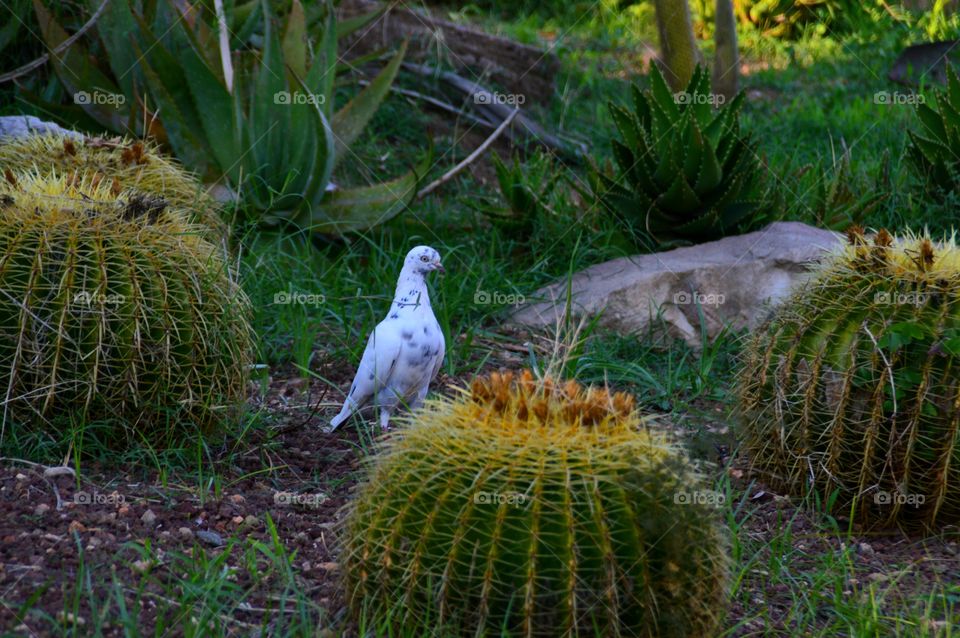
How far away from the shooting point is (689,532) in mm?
2354

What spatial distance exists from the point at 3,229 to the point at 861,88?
24.3 ft

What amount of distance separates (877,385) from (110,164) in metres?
2.90

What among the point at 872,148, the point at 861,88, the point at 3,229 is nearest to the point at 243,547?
the point at 3,229

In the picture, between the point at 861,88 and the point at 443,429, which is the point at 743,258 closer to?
the point at 443,429

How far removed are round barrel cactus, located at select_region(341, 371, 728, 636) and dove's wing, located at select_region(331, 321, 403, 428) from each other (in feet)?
4.69

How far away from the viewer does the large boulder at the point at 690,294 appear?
5102mm

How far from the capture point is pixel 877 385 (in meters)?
3.24
